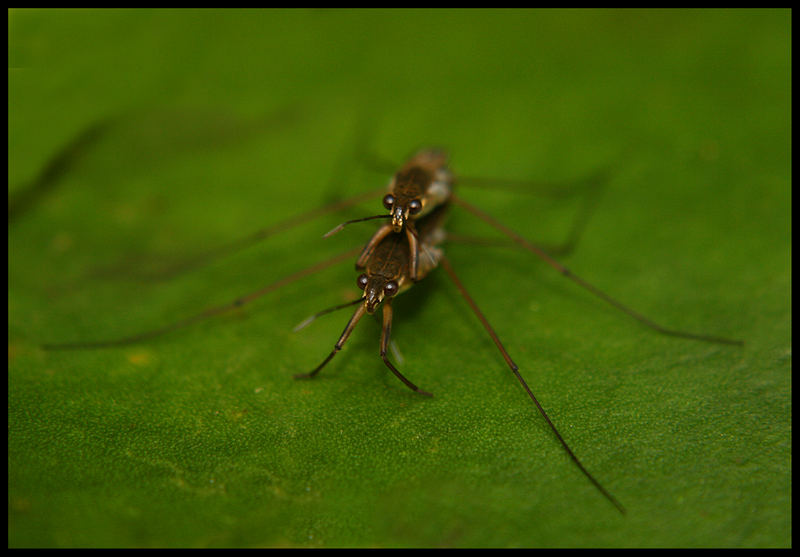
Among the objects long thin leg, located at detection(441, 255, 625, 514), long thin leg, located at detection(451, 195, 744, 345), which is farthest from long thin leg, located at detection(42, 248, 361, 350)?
long thin leg, located at detection(451, 195, 744, 345)

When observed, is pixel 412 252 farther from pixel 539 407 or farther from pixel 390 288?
pixel 539 407

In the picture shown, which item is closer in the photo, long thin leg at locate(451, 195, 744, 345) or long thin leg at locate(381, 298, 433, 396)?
long thin leg at locate(381, 298, 433, 396)

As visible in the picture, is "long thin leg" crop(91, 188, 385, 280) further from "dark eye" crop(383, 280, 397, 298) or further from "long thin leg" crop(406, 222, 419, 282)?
"dark eye" crop(383, 280, 397, 298)

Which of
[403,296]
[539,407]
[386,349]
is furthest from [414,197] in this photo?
[539,407]

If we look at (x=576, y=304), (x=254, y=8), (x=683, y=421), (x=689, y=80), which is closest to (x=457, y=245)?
(x=576, y=304)

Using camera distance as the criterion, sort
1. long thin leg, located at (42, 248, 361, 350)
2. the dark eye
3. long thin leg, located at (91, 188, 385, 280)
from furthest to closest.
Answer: long thin leg, located at (91, 188, 385, 280), long thin leg, located at (42, 248, 361, 350), the dark eye

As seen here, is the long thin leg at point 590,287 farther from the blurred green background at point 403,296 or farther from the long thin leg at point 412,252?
the long thin leg at point 412,252

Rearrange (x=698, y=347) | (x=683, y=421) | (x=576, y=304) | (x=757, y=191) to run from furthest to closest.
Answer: (x=757, y=191), (x=576, y=304), (x=698, y=347), (x=683, y=421)

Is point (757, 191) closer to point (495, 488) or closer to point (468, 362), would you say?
point (468, 362)

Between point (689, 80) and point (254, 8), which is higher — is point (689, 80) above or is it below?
above
